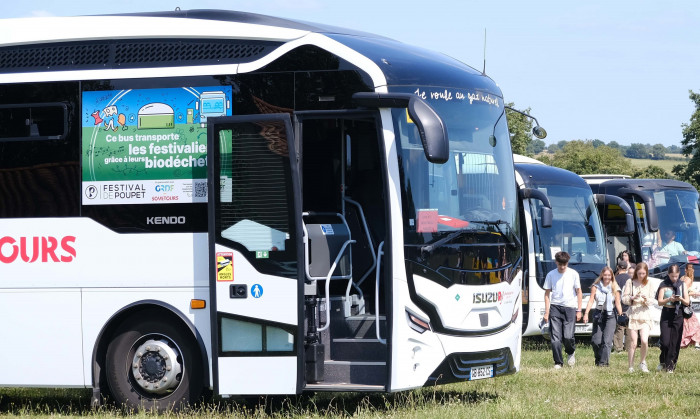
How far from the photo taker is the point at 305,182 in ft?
35.4

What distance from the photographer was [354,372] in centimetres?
1042

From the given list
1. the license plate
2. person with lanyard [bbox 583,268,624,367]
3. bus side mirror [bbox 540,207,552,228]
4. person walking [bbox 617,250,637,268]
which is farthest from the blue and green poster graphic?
person walking [bbox 617,250,637,268]

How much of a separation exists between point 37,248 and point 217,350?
2.12 meters

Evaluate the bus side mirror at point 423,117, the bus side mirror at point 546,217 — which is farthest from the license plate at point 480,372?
the bus side mirror at point 546,217

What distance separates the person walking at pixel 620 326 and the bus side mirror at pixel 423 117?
10068 mm

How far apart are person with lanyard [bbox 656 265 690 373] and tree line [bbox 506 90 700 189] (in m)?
3.72

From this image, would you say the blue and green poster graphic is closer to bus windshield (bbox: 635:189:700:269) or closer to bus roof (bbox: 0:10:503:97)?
bus roof (bbox: 0:10:503:97)

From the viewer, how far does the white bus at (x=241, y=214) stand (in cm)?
1032

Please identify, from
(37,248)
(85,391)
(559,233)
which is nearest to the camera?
(37,248)

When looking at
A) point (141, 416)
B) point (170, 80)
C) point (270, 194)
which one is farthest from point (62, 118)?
point (141, 416)

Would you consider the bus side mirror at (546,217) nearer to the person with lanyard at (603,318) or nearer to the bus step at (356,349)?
the person with lanyard at (603,318)

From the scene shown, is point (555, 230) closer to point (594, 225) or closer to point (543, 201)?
point (594, 225)

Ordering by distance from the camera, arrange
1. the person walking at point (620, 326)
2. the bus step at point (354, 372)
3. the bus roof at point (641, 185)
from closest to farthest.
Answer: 1. the bus step at point (354, 372)
2. the person walking at point (620, 326)
3. the bus roof at point (641, 185)

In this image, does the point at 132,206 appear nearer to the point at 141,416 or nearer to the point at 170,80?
the point at 170,80
